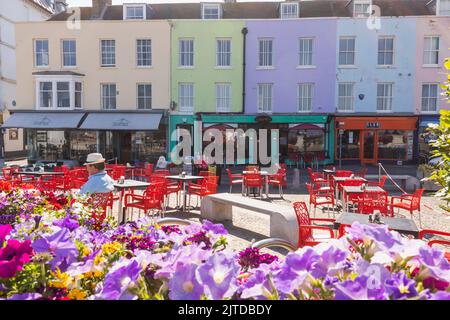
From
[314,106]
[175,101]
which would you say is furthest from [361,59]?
[175,101]

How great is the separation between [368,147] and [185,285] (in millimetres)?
26646

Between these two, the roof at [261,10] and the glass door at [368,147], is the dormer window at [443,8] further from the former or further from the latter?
the glass door at [368,147]

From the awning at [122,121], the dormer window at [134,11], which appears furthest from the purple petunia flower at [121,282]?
the dormer window at [134,11]

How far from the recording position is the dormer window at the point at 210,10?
27797 millimetres

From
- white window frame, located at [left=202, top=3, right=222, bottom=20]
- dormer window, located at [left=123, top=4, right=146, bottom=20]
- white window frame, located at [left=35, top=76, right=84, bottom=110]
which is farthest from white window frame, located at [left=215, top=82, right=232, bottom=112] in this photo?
white window frame, located at [left=35, top=76, right=84, bottom=110]

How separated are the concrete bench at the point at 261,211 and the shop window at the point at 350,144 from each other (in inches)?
690

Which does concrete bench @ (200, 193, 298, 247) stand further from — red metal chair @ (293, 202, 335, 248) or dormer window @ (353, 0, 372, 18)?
dormer window @ (353, 0, 372, 18)

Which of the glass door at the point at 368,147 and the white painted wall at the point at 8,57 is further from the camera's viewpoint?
the white painted wall at the point at 8,57

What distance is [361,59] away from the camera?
1010 inches

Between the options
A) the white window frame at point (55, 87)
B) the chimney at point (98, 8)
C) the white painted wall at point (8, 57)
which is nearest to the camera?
the white window frame at point (55, 87)

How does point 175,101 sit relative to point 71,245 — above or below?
above
